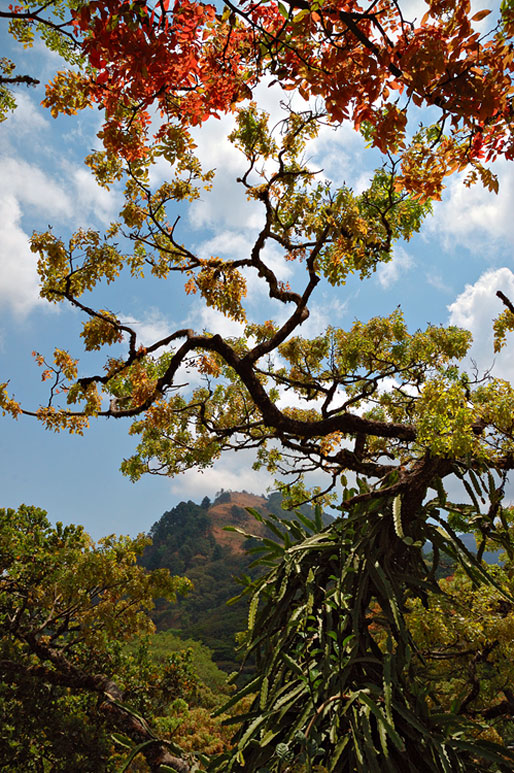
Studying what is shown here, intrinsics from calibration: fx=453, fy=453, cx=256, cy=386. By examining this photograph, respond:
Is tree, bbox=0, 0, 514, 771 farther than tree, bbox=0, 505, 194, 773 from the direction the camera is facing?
No

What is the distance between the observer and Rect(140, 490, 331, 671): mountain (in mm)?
31703

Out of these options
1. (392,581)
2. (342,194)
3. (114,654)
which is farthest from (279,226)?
(114,654)

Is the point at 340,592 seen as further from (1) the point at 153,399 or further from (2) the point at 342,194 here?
(2) the point at 342,194

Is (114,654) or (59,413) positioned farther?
(114,654)

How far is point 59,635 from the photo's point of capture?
19.7 ft

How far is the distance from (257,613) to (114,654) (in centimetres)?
508

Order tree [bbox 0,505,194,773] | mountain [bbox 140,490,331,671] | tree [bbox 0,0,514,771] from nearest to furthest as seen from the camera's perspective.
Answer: tree [bbox 0,0,514,771] → tree [bbox 0,505,194,773] → mountain [bbox 140,490,331,671]

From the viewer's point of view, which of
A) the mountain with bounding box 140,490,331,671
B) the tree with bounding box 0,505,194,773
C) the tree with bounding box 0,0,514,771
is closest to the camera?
the tree with bounding box 0,0,514,771

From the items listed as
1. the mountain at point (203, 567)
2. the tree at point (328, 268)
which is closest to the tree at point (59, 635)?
the tree at point (328, 268)

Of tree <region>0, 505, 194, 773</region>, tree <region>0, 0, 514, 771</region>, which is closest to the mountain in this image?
tree <region>0, 505, 194, 773</region>

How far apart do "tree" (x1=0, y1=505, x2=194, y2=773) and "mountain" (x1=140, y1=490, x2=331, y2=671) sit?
18.6m

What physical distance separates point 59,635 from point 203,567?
49.1 metres

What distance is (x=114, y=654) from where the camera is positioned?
6590mm

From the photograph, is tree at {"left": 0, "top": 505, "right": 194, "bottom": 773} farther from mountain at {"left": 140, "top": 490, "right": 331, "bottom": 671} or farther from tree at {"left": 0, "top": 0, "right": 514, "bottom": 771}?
mountain at {"left": 140, "top": 490, "right": 331, "bottom": 671}
